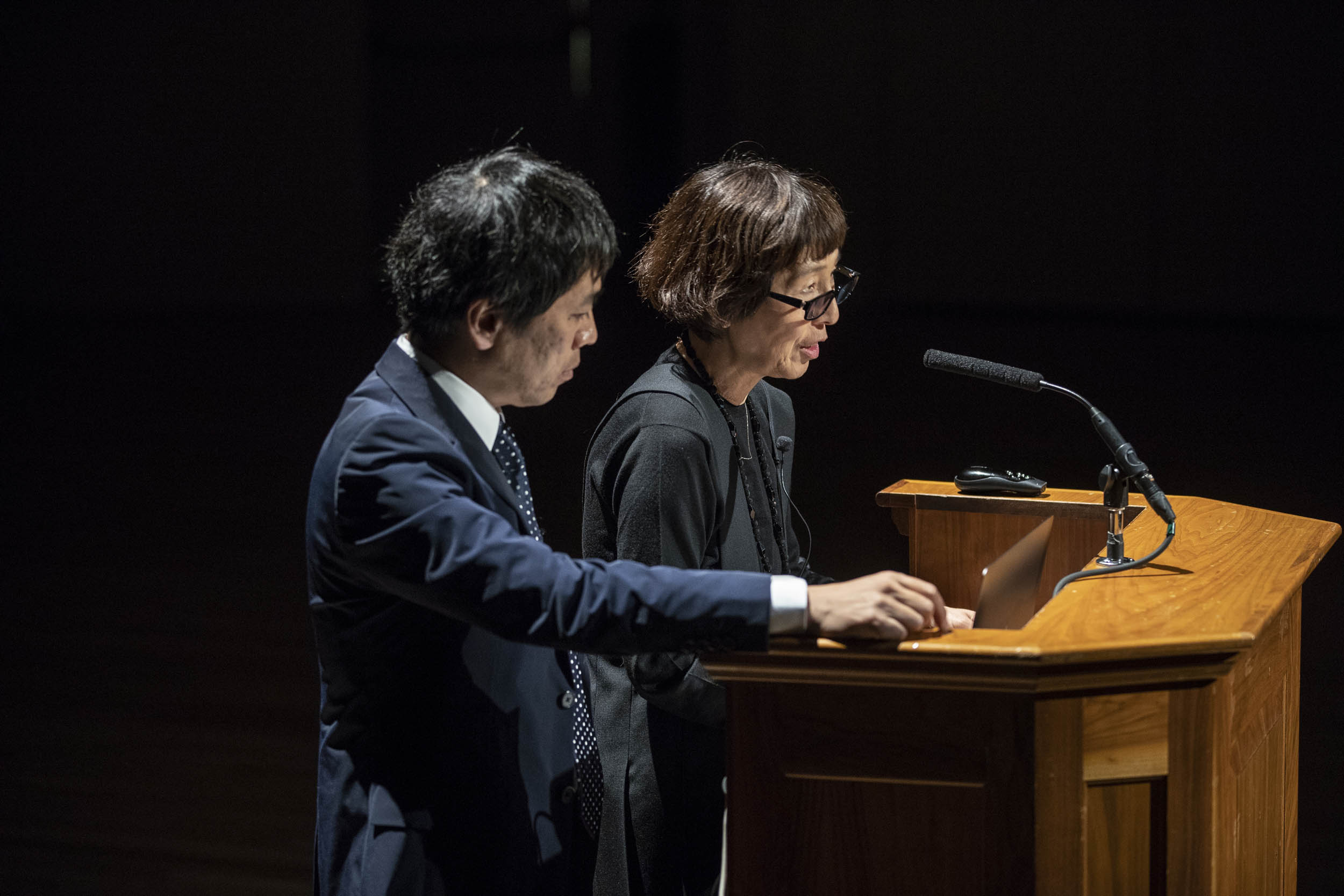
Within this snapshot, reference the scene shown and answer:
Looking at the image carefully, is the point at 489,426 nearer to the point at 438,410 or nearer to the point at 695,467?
the point at 438,410

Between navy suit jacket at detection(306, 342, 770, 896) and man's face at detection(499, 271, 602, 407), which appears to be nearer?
navy suit jacket at detection(306, 342, 770, 896)

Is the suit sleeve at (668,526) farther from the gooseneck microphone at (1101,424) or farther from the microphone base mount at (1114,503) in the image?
the microphone base mount at (1114,503)

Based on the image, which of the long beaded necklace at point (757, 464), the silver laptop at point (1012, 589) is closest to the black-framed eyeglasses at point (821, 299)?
the long beaded necklace at point (757, 464)

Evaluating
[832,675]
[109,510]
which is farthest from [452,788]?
[109,510]

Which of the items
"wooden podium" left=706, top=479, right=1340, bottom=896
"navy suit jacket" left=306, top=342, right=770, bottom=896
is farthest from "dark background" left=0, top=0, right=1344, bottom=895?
"wooden podium" left=706, top=479, right=1340, bottom=896

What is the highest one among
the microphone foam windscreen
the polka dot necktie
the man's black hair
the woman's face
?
the man's black hair

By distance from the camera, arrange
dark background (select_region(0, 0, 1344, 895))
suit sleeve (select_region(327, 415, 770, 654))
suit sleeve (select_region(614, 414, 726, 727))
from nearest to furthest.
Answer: suit sleeve (select_region(327, 415, 770, 654)), suit sleeve (select_region(614, 414, 726, 727)), dark background (select_region(0, 0, 1344, 895))

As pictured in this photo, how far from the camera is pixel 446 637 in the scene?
4.27 ft

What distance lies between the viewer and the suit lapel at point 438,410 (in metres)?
1.29

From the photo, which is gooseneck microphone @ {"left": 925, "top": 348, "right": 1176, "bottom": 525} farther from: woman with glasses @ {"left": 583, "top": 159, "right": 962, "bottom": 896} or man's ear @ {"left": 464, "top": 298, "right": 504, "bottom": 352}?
man's ear @ {"left": 464, "top": 298, "right": 504, "bottom": 352}

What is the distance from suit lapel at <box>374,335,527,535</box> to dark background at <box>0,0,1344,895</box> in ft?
1.17

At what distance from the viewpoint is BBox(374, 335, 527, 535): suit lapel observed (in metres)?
1.29

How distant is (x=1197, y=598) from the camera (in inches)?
59.1

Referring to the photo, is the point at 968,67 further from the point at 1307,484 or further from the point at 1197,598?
the point at 1197,598
